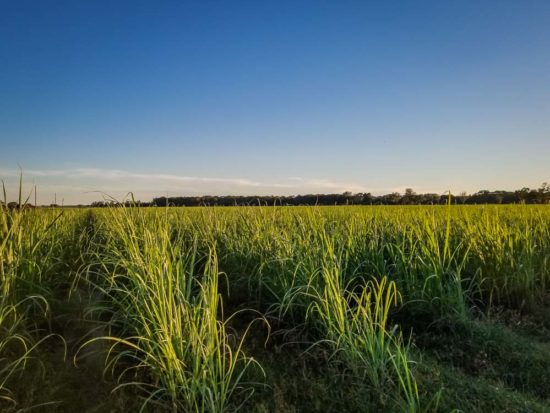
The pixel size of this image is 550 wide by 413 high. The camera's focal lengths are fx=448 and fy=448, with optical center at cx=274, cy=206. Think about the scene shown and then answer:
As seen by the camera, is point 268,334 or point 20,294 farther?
point 20,294

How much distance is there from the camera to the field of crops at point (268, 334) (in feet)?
8.79

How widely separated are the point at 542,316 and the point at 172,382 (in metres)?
4.02

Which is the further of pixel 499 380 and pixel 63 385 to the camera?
pixel 499 380

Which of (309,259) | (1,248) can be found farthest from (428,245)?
(1,248)

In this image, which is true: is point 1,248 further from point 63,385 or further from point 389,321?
point 389,321

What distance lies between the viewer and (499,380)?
3182 mm

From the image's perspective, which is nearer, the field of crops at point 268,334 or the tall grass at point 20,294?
the field of crops at point 268,334

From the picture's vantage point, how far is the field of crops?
8.79 ft

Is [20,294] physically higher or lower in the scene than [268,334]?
higher

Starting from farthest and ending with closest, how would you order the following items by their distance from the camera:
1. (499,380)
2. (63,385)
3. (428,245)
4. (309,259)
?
(428,245), (309,259), (499,380), (63,385)

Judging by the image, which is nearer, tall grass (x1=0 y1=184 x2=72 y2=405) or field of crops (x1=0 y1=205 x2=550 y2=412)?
field of crops (x1=0 y1=205 x2=550 y2=412)

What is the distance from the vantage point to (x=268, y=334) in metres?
3.33

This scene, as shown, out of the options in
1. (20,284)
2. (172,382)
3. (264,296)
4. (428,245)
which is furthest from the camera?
(428,245)

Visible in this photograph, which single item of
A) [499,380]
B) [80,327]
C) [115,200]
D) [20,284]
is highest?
[115,200]
